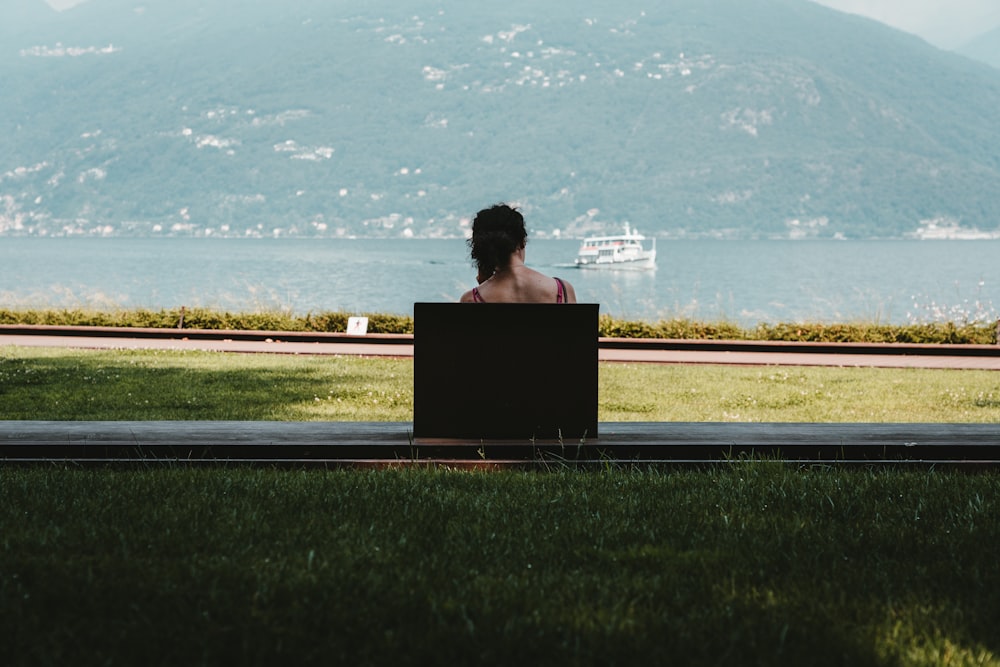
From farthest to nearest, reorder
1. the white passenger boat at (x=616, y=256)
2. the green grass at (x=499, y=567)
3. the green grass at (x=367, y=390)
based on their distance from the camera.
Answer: the white passenger boat at (x=616, y=256) < the green grass at (x=367, y=390) < the green grass at (x=499, y=567)

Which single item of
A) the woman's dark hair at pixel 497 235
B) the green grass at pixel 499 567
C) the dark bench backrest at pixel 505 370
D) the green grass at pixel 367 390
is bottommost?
the green grass at pixel 499 567

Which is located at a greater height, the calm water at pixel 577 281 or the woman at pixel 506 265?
the calm water at pixel 577 281

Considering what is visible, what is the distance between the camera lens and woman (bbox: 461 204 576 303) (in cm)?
518

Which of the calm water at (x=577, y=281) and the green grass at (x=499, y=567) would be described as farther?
the calm water at (x=577, y=281)

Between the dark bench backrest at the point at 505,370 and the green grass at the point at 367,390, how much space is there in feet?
14.4

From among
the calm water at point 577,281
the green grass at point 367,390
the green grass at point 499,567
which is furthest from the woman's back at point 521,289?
the calm water at point 577,281

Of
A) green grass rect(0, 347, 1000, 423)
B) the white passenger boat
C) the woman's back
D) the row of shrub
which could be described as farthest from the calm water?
the woman's back

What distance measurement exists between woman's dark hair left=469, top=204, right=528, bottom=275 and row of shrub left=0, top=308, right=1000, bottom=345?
1248 cm

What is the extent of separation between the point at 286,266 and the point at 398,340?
90863 millimetres

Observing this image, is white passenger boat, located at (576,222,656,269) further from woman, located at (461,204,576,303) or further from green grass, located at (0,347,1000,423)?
woman, located at (461,204,576,303)

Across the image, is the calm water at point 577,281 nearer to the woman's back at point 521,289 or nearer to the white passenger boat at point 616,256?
the white passenger boat at point 616,256

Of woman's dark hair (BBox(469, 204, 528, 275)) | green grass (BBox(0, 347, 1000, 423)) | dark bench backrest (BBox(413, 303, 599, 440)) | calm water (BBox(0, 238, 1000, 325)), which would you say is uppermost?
calm water (BBox(0, 238, 1000, 325))

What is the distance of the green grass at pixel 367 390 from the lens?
9.54m

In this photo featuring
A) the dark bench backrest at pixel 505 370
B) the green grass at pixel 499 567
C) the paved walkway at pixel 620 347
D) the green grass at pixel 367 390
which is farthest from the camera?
the paved walkway at pixel 620 347
